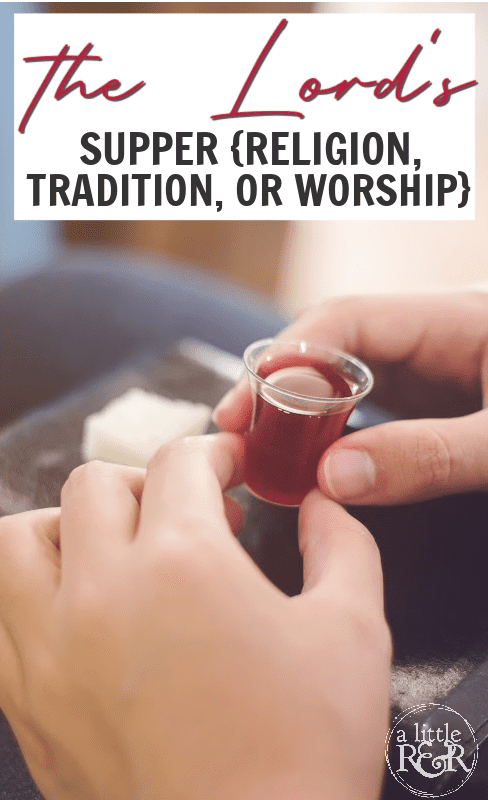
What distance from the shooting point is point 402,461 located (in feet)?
3.03

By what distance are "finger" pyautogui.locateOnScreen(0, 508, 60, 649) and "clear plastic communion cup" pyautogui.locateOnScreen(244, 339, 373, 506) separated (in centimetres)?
36

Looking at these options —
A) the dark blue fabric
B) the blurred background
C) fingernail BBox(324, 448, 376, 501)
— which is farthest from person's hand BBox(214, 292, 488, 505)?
the blurred background

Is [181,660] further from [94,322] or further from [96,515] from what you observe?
[94,322]

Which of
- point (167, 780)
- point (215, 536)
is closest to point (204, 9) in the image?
point (215, 536)

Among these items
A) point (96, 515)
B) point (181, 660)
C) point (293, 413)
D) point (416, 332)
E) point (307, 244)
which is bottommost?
point (181, 660)

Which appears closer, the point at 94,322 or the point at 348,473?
the point at 348,473

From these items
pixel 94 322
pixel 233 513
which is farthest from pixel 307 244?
pixel 233 513

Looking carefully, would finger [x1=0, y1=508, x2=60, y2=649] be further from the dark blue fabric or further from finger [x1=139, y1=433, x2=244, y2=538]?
the dark blue fabric

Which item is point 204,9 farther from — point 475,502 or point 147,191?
point 475,502

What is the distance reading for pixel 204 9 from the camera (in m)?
2.79

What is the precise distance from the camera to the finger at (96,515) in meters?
0.68

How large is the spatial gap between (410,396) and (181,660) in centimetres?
105

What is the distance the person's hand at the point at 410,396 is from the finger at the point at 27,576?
407 mm

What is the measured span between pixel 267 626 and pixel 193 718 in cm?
11
